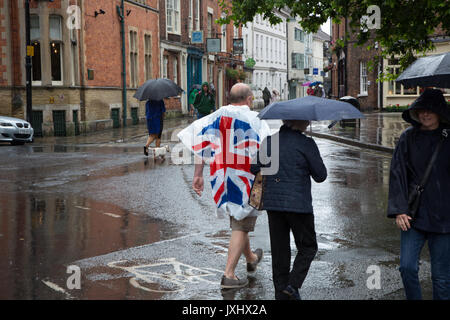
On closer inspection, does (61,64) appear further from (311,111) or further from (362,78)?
(362,78)

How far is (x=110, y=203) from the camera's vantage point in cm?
960

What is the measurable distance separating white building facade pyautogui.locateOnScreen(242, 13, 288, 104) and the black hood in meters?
54.0

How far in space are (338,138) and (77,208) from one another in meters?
13.3

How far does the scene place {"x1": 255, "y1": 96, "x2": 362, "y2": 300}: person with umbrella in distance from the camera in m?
4.76

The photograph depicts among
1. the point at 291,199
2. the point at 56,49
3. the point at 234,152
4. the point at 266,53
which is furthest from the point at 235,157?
the point at 266,53

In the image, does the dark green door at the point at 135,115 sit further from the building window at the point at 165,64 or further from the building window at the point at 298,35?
the building window at the point at 298,35

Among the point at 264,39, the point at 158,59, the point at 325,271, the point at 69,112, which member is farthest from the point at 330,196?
the point at 264,39

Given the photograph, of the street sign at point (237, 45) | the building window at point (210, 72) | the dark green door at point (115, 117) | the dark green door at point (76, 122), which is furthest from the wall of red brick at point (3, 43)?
the street sign at point (237, 45)

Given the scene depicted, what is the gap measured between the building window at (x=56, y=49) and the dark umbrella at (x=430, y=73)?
69.1 ft

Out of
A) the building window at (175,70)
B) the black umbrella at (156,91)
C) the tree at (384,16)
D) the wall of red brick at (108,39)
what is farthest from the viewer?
the building window at (175,70)

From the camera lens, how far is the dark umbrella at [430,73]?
15.4ft

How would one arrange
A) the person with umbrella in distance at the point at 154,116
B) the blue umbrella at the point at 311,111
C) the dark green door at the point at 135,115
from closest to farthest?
the blue umbrella at the point at 311,111
the person with umbrella in distance at the point at 154,116
the dark green door at the point at 135,115

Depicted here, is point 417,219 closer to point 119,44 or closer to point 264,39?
point 119,44

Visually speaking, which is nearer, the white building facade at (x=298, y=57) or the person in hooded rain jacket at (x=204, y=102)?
the person in hooded rain jacket at (x=204, y=102)
